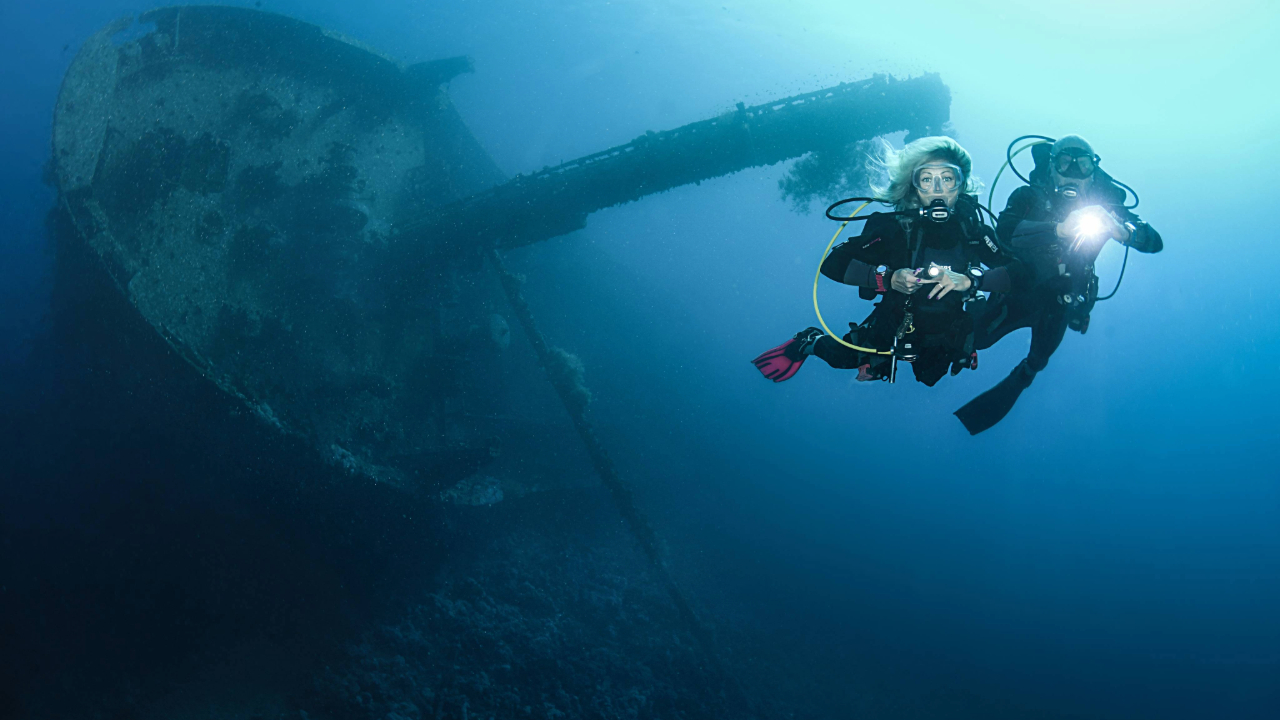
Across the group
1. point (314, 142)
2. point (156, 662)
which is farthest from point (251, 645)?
point (314, 142)

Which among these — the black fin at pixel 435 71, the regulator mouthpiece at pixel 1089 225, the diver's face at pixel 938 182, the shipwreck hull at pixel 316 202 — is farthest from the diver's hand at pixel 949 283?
the black fin at pixel 435 71

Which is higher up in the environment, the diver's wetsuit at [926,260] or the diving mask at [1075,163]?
the diving mask at [1075,163]

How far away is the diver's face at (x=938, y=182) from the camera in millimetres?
2275

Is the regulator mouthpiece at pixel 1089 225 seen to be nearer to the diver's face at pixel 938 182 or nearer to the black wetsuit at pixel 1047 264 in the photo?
the black wetsuit at pixel 1047 264

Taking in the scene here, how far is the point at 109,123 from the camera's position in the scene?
31.0 feet

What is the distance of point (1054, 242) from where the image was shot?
2.55 m

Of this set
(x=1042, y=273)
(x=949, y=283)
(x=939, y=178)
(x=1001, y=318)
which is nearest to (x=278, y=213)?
(x=939, y=178)

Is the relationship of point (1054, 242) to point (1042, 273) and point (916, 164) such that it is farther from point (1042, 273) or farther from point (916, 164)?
point (916, 164)

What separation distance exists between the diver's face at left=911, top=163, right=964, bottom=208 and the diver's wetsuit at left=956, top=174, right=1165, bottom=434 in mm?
485

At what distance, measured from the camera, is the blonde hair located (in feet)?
7.55

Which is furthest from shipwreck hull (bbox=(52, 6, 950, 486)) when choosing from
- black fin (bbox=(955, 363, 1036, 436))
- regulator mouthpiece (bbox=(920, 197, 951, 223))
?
regulator mouthpiece (bbox=(920, 197, 951, 223))

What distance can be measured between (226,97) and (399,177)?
386 cm

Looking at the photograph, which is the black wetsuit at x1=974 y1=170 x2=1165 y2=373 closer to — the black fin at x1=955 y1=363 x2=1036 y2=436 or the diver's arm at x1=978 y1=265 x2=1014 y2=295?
the black fin at x1=955 y1=363 x2=1036 y2=436

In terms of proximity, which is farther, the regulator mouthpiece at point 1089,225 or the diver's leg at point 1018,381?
the diver's leg at point 1018,381
